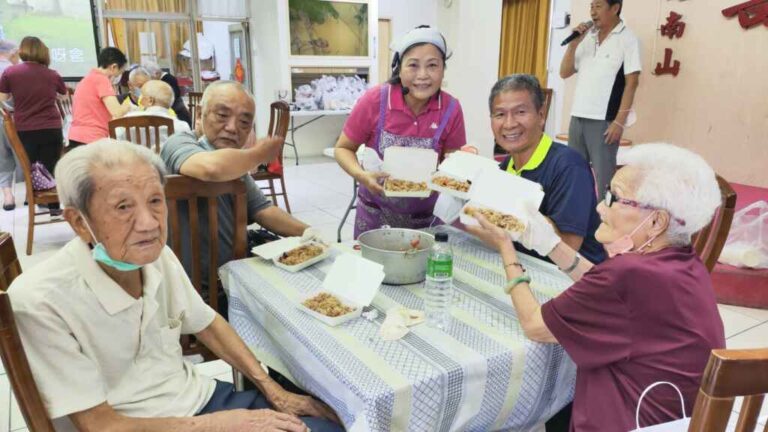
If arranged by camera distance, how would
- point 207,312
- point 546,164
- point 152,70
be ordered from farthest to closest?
point 152,70 → point 546,164 → point 207,312

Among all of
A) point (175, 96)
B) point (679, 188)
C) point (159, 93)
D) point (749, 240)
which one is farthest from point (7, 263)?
point (175, 96)

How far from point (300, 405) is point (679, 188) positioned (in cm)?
101

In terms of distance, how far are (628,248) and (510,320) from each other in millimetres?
322

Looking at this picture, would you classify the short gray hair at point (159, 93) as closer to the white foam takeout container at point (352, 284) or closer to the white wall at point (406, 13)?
the white foam takeout container at point (352, 284)

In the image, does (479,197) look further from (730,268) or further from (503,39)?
(503,39)

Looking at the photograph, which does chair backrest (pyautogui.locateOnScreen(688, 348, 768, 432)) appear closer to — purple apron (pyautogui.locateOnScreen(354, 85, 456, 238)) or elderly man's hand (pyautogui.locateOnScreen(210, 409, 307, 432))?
elderly man's hand (pyautogui.locateOnScreen(210, 409, 307, 432))

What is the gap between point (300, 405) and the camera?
51.0 inches

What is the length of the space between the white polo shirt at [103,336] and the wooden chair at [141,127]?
247cm

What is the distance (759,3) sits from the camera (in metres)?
3.59

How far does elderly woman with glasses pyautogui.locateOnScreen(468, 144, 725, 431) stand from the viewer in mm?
1026

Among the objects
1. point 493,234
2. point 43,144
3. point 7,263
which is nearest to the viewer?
point 7,263

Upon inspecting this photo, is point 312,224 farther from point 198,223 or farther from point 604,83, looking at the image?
point 198,223

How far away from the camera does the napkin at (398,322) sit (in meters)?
1.18

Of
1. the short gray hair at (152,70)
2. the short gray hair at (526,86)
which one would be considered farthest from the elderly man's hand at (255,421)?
the short gray hair at (152,70)
